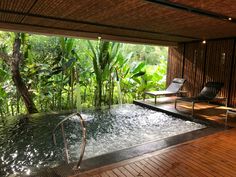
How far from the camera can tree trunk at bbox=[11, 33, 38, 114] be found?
6.49 m

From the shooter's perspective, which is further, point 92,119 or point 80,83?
point 80,83

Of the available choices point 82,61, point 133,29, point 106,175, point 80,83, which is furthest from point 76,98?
point 106,175

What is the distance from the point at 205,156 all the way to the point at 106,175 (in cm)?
172

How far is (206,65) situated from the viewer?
8.08m

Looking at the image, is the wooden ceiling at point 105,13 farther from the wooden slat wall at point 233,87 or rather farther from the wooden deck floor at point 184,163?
the wooden slat wall at point 233,87

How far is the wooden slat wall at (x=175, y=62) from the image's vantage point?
9.30m

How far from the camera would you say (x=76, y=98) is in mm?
7875

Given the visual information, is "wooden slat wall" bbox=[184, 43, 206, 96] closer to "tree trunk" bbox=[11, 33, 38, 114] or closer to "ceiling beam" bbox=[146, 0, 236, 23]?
"ceiling beam" bbox=[146, 0, 236, 23]

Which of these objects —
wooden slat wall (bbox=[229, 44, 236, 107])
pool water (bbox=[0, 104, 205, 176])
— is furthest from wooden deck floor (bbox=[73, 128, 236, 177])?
wooden slat wall (bbox=[229, 44, 236, 107])

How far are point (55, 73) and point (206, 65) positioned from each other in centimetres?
584

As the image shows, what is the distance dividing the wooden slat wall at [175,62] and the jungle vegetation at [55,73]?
56.0 inches

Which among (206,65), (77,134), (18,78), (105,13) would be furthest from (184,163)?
(206,65)

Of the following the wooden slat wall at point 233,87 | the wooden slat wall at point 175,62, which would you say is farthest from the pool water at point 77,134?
the wooden slat wall at point 175,62

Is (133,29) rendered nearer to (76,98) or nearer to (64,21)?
(64,21)
